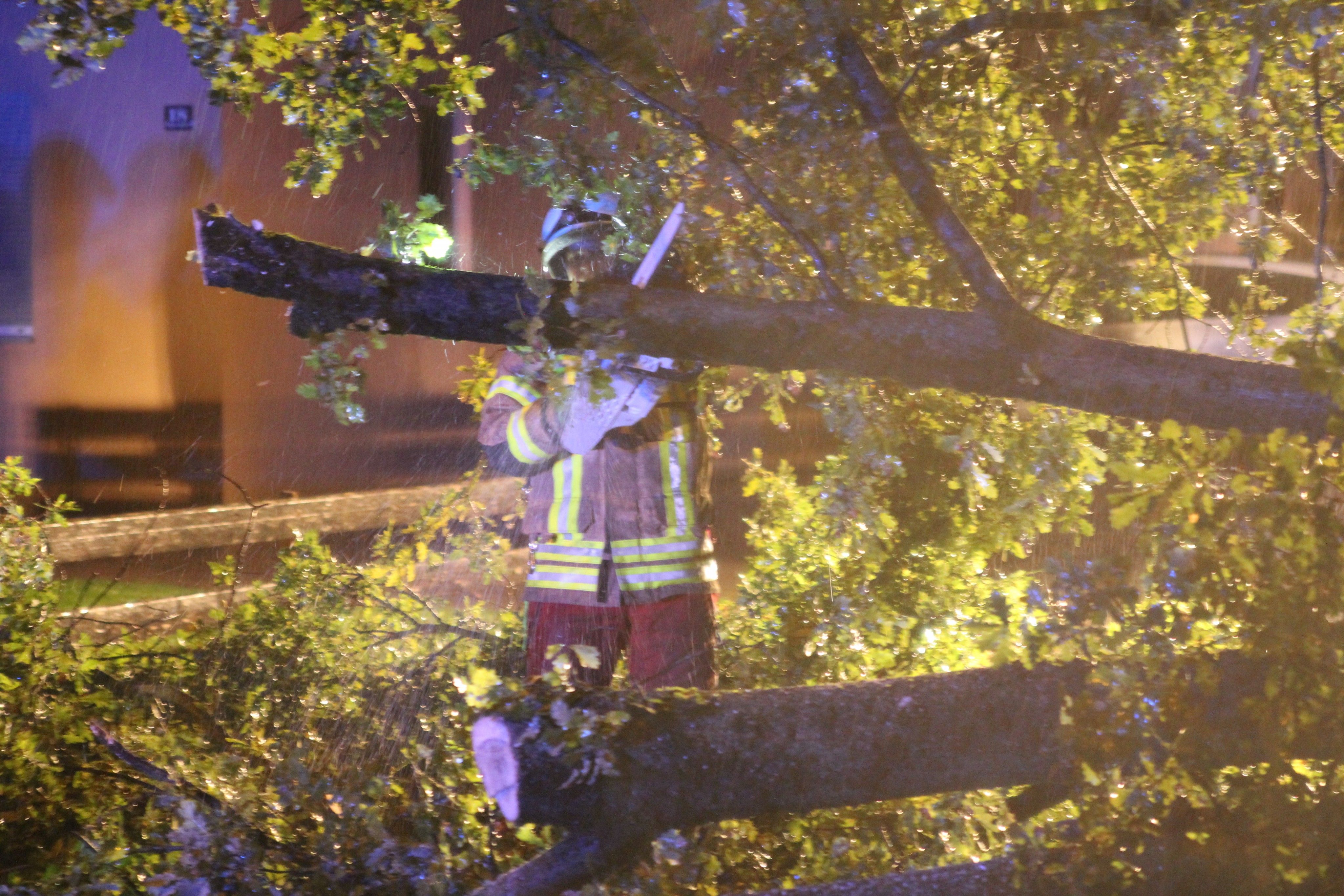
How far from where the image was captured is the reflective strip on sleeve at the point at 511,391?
3205mm

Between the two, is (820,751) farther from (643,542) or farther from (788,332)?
(643,542)

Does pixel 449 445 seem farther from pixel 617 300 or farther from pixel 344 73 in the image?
pixel 617 300

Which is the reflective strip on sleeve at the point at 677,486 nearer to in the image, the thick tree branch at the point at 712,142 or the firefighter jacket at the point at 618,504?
the firefighter jacket at the point at 618,504

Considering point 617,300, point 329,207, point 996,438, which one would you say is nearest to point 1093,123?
point 996,438

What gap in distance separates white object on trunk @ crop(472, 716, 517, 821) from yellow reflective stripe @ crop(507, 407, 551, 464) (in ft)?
4.08

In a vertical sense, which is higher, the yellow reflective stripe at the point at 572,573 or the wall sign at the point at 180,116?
the wall sign at the point at 180,116

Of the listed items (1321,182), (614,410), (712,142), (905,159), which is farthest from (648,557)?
(1321,182)

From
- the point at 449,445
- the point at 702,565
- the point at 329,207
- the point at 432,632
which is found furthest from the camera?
the point at 449,445

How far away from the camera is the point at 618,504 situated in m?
3.30

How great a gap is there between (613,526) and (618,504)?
7cm

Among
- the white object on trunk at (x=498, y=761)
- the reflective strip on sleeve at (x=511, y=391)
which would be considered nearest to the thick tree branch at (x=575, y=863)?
the white object on trunk at (x=498, y=761)

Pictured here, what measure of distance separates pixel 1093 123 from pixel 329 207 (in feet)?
17.5

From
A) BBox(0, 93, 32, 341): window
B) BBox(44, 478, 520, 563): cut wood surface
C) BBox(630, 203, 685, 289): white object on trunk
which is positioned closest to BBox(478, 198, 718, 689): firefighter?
BBox(630, 203, 685, 289): white object on trunk

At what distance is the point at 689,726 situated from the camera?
216 cm
